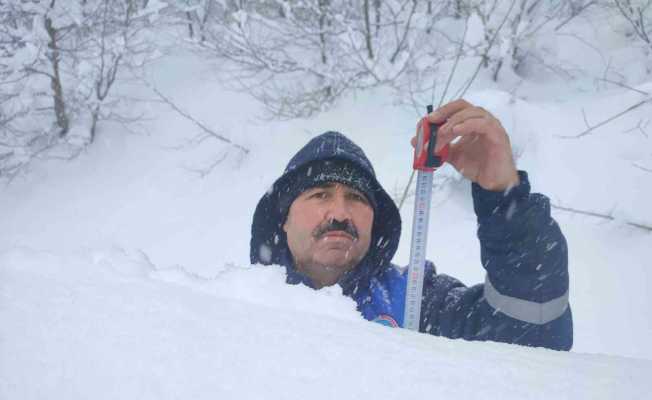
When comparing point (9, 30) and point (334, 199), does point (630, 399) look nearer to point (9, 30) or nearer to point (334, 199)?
point (334, 199)

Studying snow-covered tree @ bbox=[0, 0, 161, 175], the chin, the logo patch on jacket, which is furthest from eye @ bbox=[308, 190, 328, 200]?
snow-covered tree @ bbox=[0, 0, 161, 175]

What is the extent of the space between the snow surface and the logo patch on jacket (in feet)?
2.11

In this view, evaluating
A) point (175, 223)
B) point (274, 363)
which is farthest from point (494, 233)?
point (175, 223)

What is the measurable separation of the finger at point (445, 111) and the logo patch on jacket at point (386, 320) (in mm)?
772

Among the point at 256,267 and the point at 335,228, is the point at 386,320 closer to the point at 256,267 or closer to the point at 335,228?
the point at 335,228

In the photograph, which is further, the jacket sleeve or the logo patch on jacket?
the logo patch on jacket

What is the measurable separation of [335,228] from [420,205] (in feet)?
1.57

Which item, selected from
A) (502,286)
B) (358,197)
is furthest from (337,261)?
(502,286)

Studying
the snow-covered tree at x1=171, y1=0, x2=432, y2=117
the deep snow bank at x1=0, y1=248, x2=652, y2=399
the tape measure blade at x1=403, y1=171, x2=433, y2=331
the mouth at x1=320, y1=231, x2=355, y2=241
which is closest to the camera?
the deep snow bank at x1=0, y1=248, x2=652, y2=399

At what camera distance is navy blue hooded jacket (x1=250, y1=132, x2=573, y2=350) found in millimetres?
1488

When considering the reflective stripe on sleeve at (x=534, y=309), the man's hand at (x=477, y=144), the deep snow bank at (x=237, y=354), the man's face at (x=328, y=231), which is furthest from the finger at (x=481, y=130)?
the deep snow bank at (x=237, y=354)

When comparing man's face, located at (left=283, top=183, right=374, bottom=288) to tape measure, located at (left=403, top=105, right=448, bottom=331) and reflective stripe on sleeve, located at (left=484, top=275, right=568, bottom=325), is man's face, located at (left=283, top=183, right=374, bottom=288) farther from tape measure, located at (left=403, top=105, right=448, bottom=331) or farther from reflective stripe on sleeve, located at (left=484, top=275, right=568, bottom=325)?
reflective stripe on sleeve, located at (left=484, top=275, right=568, bottom=325)

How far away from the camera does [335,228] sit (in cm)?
188

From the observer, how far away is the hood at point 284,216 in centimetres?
209
